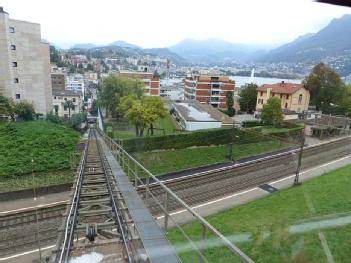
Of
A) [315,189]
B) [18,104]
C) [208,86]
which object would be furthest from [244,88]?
[315,189]

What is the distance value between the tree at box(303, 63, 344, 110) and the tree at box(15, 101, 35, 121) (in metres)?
23.5

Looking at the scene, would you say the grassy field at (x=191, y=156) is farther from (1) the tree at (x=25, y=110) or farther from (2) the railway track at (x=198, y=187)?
(1) the tree at (x=25, y=110)

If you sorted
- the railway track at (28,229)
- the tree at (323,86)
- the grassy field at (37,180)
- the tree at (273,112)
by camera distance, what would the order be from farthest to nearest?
the tree at (323,86), the tree at (273,112), the grassy field at (37,180), the railway track at (28,229)

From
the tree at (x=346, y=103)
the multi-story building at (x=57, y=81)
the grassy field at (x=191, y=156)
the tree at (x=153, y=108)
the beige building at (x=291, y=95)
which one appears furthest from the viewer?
the multi-story building at (x=57, y=81)

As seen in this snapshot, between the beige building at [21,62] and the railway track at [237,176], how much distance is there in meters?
14.5

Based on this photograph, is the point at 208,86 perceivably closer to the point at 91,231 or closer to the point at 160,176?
the point at 160,176

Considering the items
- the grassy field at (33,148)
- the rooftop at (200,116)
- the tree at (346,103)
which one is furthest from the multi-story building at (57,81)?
the tree at (346,103)

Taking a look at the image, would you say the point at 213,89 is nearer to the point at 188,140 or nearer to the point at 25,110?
the point at 188,140

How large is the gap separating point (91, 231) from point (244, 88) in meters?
31.7

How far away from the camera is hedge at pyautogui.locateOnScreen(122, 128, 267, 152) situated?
1762cm

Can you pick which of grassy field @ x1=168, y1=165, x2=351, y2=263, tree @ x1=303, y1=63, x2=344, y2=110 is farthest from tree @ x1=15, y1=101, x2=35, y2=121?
tree @ x1=303, y1=63, x2=344, y2=110

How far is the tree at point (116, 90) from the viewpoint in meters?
27.1

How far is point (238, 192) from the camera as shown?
11445mm

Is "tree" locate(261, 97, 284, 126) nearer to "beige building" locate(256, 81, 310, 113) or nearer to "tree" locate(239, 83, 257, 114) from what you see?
"beige building" locate(256, 81, 310, 113)
